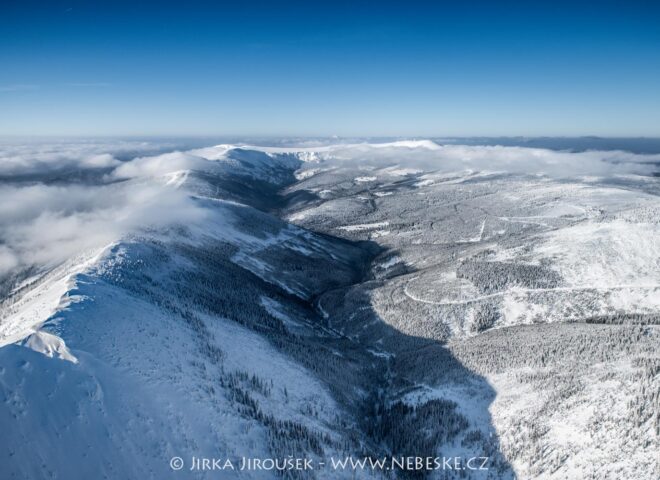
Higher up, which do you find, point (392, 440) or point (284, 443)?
point (284, 443)

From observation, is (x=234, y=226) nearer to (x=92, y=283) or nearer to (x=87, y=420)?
(x=92, y=283)

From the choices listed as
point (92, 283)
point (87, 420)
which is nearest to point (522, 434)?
point (87, 420)

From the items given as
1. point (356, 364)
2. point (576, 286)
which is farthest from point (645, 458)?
point (576, 286)

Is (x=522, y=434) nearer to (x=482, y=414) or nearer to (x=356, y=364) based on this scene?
(x=482, y=414)

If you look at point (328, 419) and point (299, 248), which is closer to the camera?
point (328, 419)

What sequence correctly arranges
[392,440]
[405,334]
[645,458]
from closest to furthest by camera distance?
[645,458]
[392,440]
[405,334]

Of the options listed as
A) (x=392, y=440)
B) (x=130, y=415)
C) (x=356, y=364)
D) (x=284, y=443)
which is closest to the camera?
(x=130, y=415)

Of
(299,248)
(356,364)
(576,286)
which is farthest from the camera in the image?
(299,248)

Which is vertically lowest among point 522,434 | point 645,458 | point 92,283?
point 522,434

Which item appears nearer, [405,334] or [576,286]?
[405,334]
